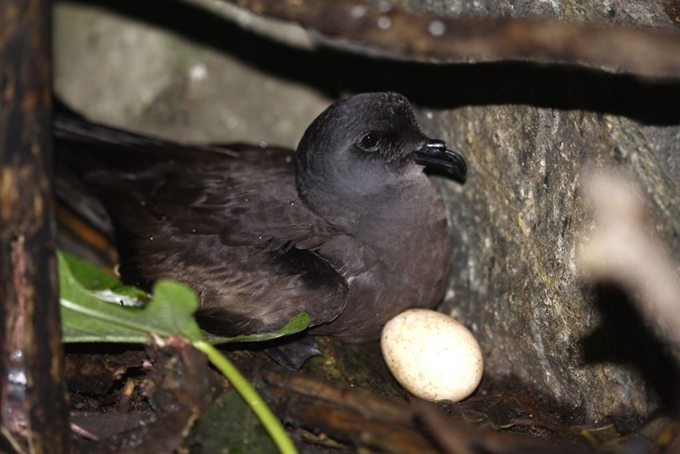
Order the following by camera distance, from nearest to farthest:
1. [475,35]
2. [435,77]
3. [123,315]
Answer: [475,35], [123,315], [435,77]

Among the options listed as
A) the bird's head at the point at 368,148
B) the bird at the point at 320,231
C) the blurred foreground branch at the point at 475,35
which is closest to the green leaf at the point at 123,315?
the bird at the point at 320,231

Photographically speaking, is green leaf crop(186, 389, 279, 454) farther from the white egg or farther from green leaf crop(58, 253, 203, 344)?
the white egg

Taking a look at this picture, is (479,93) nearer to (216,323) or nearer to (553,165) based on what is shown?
(553,165)

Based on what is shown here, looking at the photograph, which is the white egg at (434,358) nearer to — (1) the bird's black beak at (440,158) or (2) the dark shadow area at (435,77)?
(1) the bird's black beak at (440,158)

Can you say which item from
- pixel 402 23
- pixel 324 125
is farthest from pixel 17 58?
pixel 324 125

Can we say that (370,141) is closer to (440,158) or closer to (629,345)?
(440,158)

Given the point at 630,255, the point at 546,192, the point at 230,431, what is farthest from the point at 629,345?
the point at 230,431

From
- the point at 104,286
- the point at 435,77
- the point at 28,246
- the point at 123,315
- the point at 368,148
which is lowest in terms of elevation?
the point at 104,286
